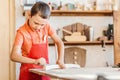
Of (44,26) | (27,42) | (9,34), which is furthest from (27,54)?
(9,34)

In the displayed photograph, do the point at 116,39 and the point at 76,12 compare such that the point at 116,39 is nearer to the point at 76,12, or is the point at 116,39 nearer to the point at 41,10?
the point at 76,12

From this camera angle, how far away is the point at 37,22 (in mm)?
2027

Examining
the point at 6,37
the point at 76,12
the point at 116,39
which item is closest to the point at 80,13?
the point at 76,12

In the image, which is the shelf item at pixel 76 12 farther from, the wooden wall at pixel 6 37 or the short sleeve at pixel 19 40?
the short sleeve at pixel 19 40

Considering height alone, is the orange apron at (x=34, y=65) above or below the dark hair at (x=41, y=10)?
below

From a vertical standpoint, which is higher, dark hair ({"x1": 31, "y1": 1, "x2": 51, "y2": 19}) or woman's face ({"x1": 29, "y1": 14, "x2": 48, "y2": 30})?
dark hair ({"x1": 31, "y1": 1, "x2": 51, "y2": 19})

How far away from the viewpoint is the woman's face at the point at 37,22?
6.62 feet

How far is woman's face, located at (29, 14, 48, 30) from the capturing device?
2018 mm

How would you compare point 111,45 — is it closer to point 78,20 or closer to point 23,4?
point 78,20

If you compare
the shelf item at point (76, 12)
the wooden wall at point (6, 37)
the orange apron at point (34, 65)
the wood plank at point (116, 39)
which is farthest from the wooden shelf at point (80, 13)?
the orange apron at point (34, 65)

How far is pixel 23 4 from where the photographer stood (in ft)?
10.8

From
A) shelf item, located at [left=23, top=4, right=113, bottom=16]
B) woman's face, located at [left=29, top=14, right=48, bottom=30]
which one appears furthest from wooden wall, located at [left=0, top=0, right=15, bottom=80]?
woman's face, located at [left=29, top=14, right=48, bottom=30]

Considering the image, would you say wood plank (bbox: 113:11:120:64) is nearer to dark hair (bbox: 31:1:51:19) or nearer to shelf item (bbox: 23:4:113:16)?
shelf item (bbox: 23:4:113:16)

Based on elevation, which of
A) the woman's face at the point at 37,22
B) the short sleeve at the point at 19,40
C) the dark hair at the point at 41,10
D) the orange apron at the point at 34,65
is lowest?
the orange apron at the point at 34,65
